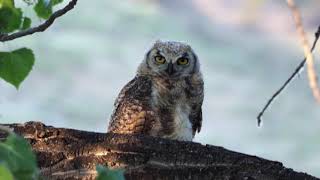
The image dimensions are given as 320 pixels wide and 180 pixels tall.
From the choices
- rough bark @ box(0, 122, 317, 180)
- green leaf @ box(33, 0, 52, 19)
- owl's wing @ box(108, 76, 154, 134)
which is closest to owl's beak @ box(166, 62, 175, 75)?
owl's wing @ box(108, 76, 154, 134)

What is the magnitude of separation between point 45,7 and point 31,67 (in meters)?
0.16

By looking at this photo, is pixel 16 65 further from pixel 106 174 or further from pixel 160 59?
pixel 160 59

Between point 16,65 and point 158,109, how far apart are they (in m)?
2.38

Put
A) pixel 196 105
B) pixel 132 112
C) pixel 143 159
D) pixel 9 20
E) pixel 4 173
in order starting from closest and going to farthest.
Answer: pixel 4 173, pixel 9 20, pixel 143 159, pixel 132 112, pixel 196 105

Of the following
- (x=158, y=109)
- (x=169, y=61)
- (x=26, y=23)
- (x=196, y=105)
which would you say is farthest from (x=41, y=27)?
(x=169, y=61)

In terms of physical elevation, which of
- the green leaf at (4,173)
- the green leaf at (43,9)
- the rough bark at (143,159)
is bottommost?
the green leaf at (4,173)

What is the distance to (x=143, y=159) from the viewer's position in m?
2.12

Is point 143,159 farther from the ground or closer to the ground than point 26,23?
closer to the ground

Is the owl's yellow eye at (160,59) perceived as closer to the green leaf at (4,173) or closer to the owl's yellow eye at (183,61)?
the owl's yellow eye at (183,61)

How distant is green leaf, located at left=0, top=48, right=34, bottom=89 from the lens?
158 cm

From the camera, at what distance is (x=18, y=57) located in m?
1.60

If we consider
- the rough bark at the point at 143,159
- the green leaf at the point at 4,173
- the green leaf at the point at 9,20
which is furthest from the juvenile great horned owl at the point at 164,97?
the green leaf at the point at 4,173

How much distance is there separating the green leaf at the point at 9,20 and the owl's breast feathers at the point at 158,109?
217cm

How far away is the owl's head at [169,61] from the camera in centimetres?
453
